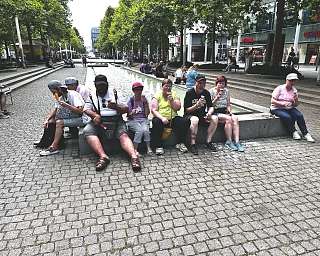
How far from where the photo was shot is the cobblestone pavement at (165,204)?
3074 millimetres

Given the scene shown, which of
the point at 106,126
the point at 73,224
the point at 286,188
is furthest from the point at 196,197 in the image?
the point at 106,126

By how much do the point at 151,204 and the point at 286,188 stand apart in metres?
2.09

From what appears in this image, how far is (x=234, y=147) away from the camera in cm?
590

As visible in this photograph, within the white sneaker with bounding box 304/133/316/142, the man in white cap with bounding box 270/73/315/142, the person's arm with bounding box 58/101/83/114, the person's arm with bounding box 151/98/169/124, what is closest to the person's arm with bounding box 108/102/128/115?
the person's arm with bounding box 151/98/169/124

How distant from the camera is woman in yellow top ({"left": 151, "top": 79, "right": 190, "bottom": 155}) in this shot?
18.4ft

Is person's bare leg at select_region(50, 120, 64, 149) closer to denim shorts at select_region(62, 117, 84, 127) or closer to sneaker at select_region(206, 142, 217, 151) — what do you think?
denim shorts at select_region(62, 117, 84, 127)

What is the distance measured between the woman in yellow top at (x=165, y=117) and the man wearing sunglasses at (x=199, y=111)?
17 cm

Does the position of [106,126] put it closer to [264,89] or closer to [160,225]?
[160,225]

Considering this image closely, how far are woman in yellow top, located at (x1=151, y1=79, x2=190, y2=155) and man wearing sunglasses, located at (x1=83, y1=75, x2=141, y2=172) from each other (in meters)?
0.62

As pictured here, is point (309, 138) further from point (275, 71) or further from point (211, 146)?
point (275, 71)

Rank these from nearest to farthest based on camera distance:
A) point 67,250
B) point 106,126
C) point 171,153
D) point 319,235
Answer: point 67,250, point 319,235, point 106,126, point 171,153

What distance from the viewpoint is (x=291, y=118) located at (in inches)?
259

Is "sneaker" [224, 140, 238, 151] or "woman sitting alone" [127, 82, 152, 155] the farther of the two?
"sneaker" [224, 140, 238, 151]

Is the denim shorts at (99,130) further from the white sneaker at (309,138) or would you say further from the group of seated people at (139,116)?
the white sneaker at (309,138)
